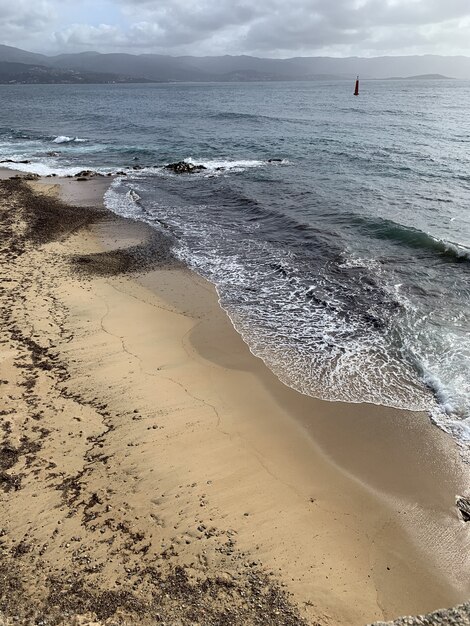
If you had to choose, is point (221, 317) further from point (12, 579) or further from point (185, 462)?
point (12, 579)

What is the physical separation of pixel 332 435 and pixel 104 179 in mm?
27080

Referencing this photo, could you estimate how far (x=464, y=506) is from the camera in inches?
269

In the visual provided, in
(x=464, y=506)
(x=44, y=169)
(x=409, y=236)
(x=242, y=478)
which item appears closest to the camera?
(x=464, y=506)

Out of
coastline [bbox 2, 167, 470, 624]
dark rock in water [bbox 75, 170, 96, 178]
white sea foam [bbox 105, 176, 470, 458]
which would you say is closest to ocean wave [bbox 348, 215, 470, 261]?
white sea foam [bbox 105, 176, 470, 458]

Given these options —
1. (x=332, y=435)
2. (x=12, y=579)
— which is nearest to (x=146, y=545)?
(x=12, y=579)

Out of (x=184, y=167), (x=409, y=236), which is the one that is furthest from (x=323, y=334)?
(x=184, y=167)

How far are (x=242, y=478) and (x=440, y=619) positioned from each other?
3.26 meters

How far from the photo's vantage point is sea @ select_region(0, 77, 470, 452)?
1022 cm

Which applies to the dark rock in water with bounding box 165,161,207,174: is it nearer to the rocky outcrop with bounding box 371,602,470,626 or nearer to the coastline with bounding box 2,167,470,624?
the coastline with bounding box 2,167,470,624

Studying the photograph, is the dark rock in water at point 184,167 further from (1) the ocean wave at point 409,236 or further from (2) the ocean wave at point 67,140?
(2) the ocean wave at point 67,140

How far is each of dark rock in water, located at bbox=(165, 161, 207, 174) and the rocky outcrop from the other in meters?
31.0

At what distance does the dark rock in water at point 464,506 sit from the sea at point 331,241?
1242 millimetres

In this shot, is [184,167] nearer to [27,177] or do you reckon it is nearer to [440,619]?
[27,177]

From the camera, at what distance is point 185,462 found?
24.1 feet
